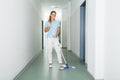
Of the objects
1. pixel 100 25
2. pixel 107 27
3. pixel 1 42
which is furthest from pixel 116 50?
pixel 1 42

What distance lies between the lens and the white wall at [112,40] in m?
2.22

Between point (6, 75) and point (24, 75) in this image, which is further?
point (24, 75)

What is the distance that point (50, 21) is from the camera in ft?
14.4

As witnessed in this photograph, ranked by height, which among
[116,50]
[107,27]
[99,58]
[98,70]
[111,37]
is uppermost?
[107,27]

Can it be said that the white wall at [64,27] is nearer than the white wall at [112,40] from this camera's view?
No

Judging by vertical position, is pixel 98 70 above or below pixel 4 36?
below

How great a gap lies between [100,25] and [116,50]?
76 centimetres

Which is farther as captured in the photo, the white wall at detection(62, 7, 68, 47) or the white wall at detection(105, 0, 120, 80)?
the white wall at detection(62, 7, 68, 47)

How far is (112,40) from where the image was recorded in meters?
2.40

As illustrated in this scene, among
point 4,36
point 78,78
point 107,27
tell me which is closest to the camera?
point 4,36

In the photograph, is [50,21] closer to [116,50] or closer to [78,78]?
[78,78]

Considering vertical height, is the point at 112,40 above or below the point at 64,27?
below

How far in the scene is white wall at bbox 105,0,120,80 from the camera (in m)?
2.22

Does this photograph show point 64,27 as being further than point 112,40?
Yes
